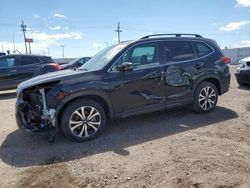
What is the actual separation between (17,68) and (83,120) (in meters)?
7.02

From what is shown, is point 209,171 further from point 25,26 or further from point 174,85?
point 25,26

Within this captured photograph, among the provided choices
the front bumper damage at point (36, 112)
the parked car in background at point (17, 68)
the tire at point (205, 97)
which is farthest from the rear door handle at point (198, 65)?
the parked car in background at point (17, 68)

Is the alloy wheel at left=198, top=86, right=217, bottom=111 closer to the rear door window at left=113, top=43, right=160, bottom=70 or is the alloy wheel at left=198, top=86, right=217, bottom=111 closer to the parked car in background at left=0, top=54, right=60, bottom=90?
the rear door window at left=113, top=43, right=160, bottom=70

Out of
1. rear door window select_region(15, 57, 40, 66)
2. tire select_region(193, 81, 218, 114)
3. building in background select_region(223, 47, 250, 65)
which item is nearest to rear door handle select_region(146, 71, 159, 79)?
tire select_region(193, 81, 218, 114)

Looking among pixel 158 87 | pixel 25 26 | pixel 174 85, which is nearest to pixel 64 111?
pixel 158 87

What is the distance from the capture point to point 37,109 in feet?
15.3

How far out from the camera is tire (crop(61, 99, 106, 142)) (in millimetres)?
4480

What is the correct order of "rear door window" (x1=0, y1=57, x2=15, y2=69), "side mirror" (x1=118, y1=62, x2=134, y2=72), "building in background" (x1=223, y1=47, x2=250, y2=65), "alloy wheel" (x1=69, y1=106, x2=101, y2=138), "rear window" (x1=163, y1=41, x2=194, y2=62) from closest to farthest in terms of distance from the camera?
1. "alloy wheel" (x1=69, y1=106, x2=101, y2=138)
2. "side mirror" (x1=118, y1=62, x2=134, y2=72)
3. "rear window" (x1=163, y1=41, x2=194, y2=62)
4. "rear door window" (x1=0, y1=57, x2=15, y2=69)
5. "building in background" (x1=223, y1=47, x2=250, y2=65)

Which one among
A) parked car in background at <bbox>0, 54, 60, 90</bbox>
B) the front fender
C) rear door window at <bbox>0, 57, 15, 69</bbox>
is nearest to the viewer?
the front fender

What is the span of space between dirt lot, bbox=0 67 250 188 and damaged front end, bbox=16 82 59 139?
0.35 meters

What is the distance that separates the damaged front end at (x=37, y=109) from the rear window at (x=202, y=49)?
11.3 ft

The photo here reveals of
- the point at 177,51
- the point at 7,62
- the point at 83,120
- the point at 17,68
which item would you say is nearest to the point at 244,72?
the point at 177,51

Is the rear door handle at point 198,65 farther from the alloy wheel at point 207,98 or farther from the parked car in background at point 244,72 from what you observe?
the parked car in background at point 244,72

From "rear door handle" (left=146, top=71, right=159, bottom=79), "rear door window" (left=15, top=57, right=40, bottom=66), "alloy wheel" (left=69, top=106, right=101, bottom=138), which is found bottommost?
"alloy wheel" (left=69, top=106, right=101, bottom=138)
